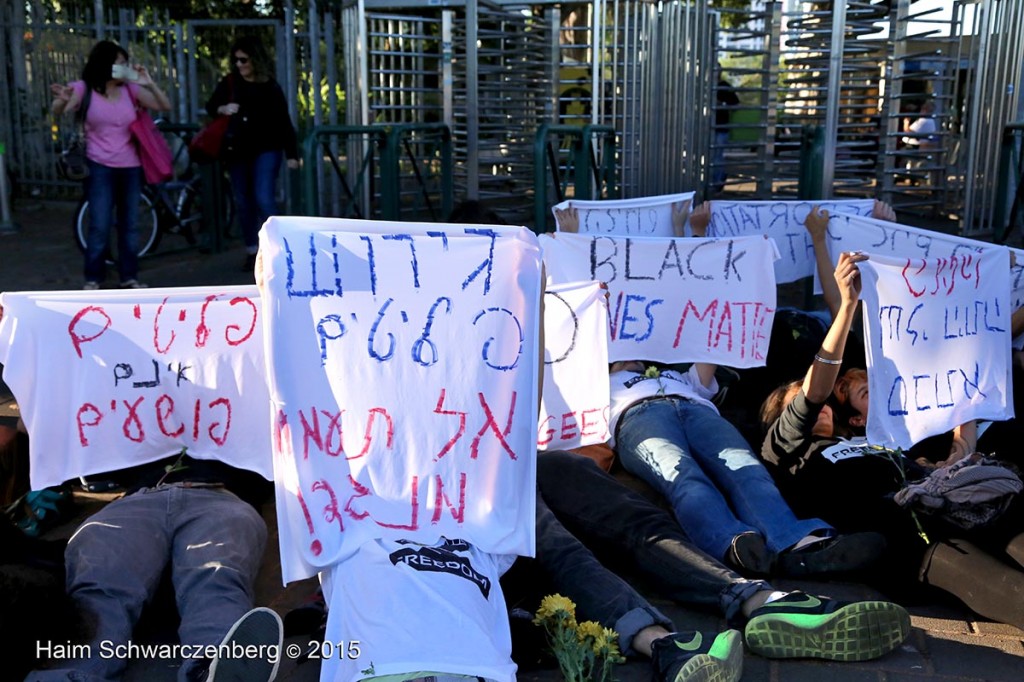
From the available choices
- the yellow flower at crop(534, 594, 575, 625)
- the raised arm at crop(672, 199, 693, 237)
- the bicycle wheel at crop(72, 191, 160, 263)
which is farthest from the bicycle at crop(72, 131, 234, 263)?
the yellow flower at crop(534, 594, 575, 625)

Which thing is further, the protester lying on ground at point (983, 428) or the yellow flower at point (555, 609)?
the protester lying on ground at point (983, 428)

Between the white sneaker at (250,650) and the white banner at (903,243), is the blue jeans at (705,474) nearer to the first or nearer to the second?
the white banner at (903,243)

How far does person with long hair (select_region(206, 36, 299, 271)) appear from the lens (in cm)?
880

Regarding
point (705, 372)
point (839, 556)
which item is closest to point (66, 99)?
point (705, 372)

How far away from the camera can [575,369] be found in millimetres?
4410

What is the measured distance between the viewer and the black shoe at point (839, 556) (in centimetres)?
373

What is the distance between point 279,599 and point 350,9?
22.8 feet

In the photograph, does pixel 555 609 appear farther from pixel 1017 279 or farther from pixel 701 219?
pixel 701 219

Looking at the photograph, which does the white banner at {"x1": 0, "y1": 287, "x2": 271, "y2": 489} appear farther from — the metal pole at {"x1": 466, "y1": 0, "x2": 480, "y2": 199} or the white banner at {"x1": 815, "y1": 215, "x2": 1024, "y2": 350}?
the metal pole at {"x1": 466, "y1": 0, "x2": 480, "y2": 199}

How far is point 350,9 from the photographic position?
952cm

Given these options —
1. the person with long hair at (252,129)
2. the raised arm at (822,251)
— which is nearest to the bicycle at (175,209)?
the person with long hair at (252,129)

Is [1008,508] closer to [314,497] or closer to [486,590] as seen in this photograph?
[486,590]

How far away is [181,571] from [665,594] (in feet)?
5.19

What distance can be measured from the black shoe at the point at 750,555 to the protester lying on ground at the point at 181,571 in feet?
5.25
